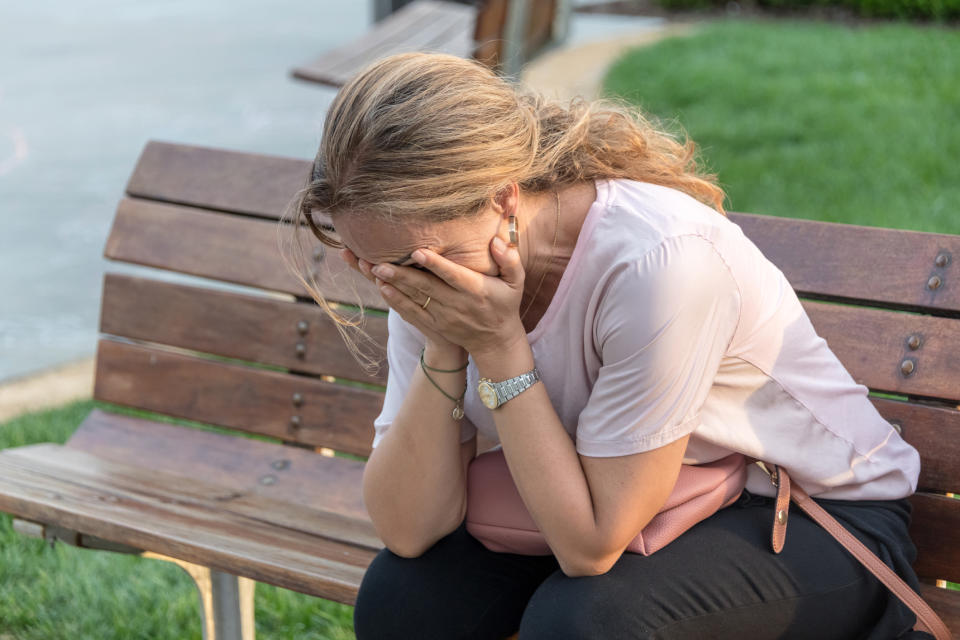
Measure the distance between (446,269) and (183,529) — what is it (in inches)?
35.0

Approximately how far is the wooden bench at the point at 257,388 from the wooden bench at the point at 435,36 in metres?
1.65

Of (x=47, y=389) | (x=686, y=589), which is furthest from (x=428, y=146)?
(x=47, y=389)

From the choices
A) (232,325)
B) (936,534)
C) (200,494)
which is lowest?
(200,494)

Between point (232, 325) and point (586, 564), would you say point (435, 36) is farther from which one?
point (586, 564)

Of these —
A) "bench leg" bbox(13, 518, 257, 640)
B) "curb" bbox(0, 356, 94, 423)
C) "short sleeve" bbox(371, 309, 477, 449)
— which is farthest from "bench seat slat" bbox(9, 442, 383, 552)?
"curb" bbox(0, 356, 94, 423)

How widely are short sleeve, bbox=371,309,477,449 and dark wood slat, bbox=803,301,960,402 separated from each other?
79cm

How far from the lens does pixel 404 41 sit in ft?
18.4

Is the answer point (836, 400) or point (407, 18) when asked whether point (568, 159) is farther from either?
point (407, 18)

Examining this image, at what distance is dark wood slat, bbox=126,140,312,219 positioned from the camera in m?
2.96

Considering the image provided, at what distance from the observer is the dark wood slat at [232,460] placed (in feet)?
9.19

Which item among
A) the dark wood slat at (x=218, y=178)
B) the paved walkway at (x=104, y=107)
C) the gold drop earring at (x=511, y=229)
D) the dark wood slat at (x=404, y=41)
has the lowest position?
the paved walkway at (x=104, y=107)

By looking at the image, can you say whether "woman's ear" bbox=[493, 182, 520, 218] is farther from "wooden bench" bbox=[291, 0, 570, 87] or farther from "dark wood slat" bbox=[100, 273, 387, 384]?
"wooden bench" bbox=[291, 0, 570, 87]

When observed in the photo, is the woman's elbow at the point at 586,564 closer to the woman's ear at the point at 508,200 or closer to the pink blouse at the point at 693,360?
the pink blouse at the point at 693,360

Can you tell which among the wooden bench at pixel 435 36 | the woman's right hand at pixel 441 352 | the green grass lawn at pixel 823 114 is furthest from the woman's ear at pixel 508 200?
the wooden bench at pixel 435 36
